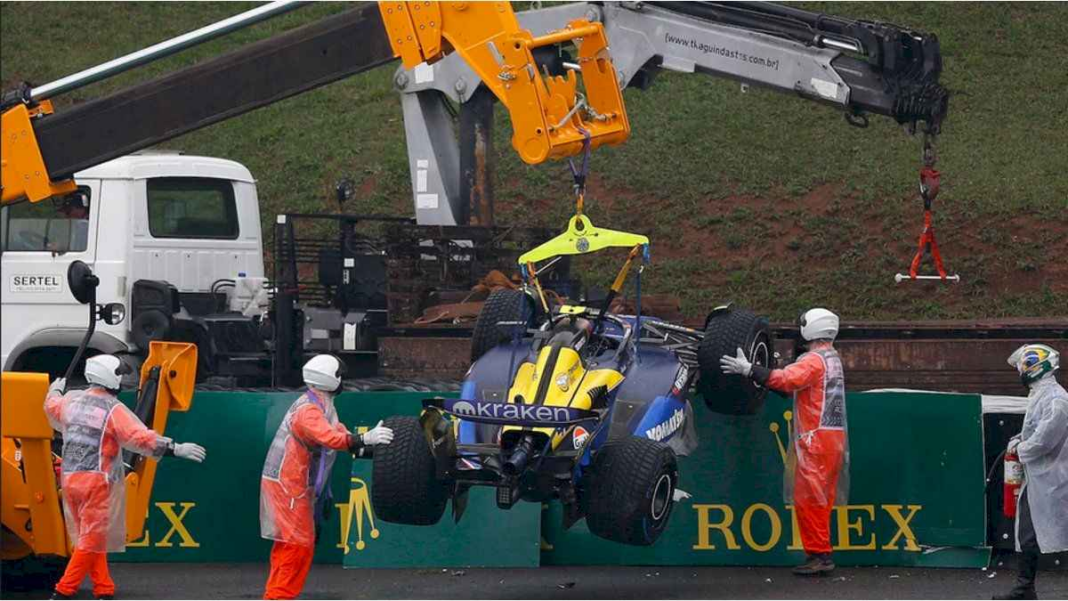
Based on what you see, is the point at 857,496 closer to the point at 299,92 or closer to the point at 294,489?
the point at 294,489

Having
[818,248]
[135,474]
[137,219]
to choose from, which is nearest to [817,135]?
[818,248]

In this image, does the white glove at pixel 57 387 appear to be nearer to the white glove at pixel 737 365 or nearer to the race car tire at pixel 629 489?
the race car tire at pixel 629 489

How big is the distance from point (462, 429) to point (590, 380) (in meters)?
0.87

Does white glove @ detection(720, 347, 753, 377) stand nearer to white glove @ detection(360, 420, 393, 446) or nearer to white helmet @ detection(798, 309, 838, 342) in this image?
white helmet @ detection(798, 309, 838, 342)

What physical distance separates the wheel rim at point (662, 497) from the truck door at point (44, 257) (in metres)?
6.83

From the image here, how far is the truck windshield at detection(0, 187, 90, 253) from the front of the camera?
1495cm

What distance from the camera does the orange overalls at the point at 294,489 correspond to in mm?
10414

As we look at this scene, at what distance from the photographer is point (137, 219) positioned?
1509 cm

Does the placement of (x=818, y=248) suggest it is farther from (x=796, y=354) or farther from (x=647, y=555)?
(x=647, y=555)

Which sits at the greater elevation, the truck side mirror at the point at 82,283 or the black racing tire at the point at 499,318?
the truck side mirror at the point at 82,283

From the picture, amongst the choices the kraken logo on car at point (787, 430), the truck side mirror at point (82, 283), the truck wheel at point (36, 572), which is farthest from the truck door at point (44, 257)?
the kraken logo on car at point (787, 430)

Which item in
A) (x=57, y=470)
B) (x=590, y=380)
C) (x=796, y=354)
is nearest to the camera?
(x=590, y=380)

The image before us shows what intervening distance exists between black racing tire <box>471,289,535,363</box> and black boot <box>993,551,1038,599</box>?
141 inches

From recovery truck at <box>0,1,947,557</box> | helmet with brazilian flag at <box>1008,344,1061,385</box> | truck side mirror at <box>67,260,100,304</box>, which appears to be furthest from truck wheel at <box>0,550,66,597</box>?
helmet with brazilian flag at <box>1008,344,1061,385</box>
